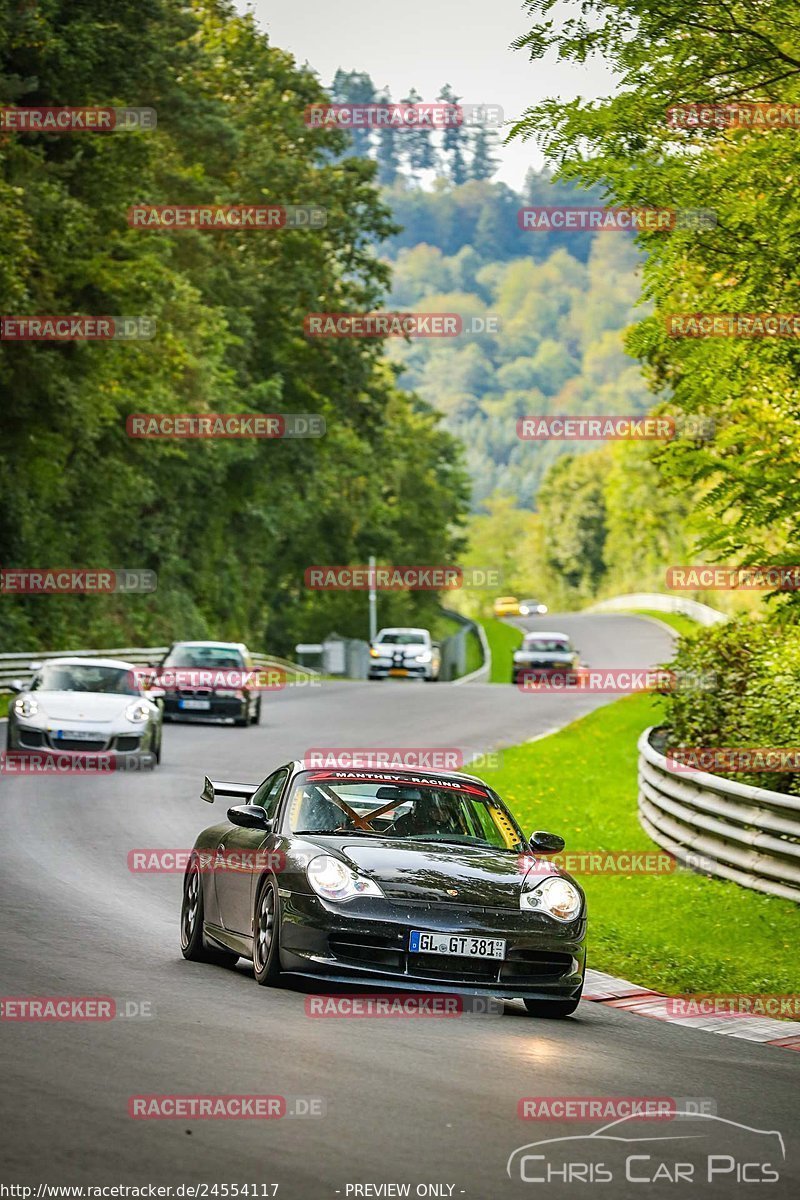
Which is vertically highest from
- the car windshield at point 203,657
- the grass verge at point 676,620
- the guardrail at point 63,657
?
the car windshield at point 203,657

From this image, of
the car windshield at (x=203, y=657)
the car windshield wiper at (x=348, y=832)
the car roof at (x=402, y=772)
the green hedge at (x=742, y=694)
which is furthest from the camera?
the car windshield at (x=203, y=657)

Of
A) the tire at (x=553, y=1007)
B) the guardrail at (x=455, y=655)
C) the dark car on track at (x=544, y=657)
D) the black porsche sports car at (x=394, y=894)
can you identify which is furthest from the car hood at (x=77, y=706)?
the guardrail at (x=455, y=655)

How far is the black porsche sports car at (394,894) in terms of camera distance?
9617 millimetres

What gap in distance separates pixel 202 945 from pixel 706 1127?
4811 millimetres

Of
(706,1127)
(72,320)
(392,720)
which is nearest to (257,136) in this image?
(72,320)

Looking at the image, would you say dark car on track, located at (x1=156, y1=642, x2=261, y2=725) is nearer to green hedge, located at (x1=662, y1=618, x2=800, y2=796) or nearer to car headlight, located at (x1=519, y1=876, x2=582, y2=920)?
green hedge, located at (x1=662, y1=618, x2=800, y2=796)

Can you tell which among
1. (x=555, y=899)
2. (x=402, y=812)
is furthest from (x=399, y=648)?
(x=555, y=899)

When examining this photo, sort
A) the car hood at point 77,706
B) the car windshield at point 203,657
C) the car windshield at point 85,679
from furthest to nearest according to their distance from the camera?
the car windshield at point 203,657, the car windshield at point 85,679, the car hood at point 77,706

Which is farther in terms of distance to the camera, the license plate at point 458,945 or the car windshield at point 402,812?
the car windshield at point 402,812

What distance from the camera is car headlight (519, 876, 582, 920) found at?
32.6ft

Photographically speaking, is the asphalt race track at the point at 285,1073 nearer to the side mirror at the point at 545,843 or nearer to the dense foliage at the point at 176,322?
the side mirror at the point at 545,843

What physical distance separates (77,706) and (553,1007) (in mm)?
16006

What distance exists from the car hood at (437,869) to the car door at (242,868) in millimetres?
542

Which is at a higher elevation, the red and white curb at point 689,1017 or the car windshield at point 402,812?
the car windshield at point 402,812
